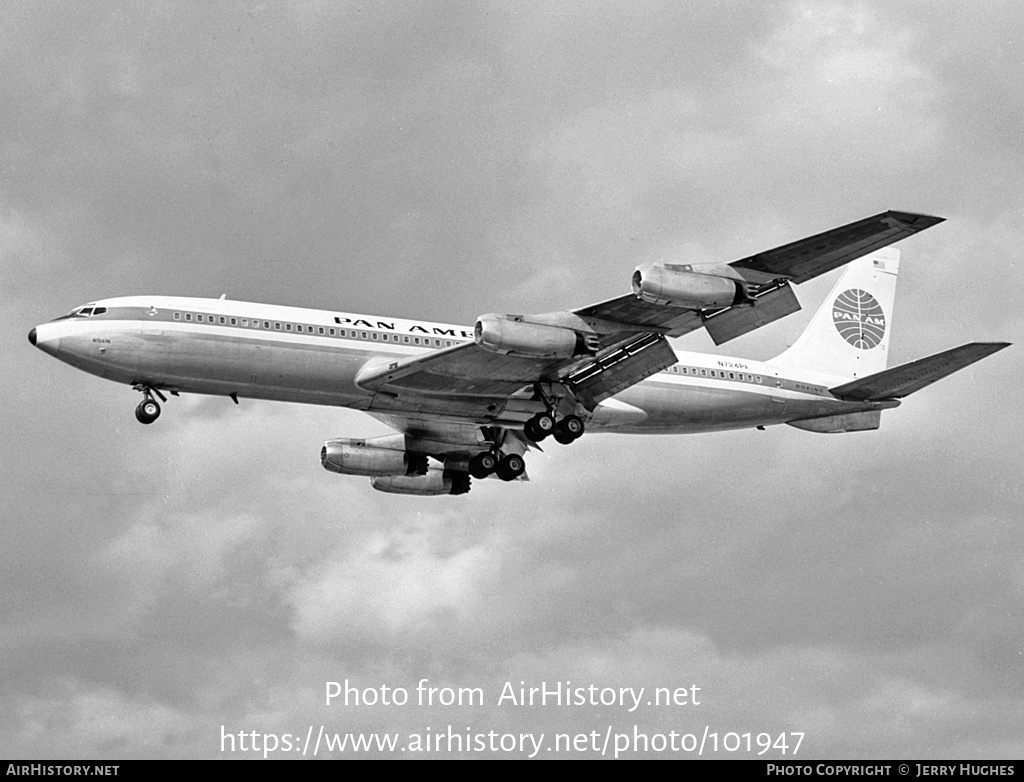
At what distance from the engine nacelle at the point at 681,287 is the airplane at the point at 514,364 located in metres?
0.05

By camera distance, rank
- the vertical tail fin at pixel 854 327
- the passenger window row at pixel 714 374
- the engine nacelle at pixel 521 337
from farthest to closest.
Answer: the vertical tail fin at pixel 854 327 < the passenger window row at pixel 714 374 < the engine nacelle at pixel 521 337

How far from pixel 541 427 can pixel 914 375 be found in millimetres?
13063

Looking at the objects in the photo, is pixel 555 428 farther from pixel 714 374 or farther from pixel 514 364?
pixel 714 374

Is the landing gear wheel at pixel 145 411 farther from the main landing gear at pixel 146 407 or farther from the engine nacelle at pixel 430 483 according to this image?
the engine nacelle at pixel 430 483

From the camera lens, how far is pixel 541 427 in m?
51.7

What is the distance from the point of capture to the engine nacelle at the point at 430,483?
192ft

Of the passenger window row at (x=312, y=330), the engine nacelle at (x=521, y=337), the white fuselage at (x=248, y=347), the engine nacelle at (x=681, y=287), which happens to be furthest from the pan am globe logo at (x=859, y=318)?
the passenger window row at (x=312, y=330)

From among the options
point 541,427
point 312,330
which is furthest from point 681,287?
point 312,330

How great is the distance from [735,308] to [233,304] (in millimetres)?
15990

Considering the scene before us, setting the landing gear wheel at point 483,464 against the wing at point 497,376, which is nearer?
the wing at point 497,376

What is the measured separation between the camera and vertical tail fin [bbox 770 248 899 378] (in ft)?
195

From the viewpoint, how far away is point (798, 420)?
2258 inches
